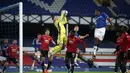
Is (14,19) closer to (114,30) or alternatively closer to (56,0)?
(56,0)

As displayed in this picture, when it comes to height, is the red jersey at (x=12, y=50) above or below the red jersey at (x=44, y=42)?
below

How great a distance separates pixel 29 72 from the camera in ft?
57.6

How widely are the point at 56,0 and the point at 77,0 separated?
1720 millimetres

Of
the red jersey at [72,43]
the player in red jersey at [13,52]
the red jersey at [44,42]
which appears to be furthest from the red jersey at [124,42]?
the player in red jersey at [13,52]

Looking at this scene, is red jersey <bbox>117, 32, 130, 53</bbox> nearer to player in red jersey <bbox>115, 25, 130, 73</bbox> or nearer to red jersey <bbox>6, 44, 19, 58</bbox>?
player in red jersey <bbox>115, 25, 130, 73</bbox>

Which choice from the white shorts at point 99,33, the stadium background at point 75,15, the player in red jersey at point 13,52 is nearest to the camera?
the white shorts at point 99,33

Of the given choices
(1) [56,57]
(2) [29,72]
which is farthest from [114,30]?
(2) [29,72]

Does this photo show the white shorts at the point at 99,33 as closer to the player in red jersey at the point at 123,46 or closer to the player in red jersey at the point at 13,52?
the player in red jersey at the point at 123,46

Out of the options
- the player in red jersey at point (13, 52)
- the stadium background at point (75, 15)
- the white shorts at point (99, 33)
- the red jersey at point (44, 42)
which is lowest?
the player in red jersey at point (13, 52)

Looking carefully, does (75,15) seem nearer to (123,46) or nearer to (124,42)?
(124,42)

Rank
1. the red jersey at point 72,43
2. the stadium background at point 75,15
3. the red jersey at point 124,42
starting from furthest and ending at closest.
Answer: the stadium background at point 75,15, the red jersey at point 72,43, the red jersey at point 124,42

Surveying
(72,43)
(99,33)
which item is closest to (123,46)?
(99,33)

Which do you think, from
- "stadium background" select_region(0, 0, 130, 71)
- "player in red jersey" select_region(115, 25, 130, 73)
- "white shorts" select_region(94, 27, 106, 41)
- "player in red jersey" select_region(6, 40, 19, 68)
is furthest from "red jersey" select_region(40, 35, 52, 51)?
"stadium background" select_region(0, 0, 130, 71)

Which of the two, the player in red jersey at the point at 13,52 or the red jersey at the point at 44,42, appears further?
the player in red jersey at the point at 13,52
